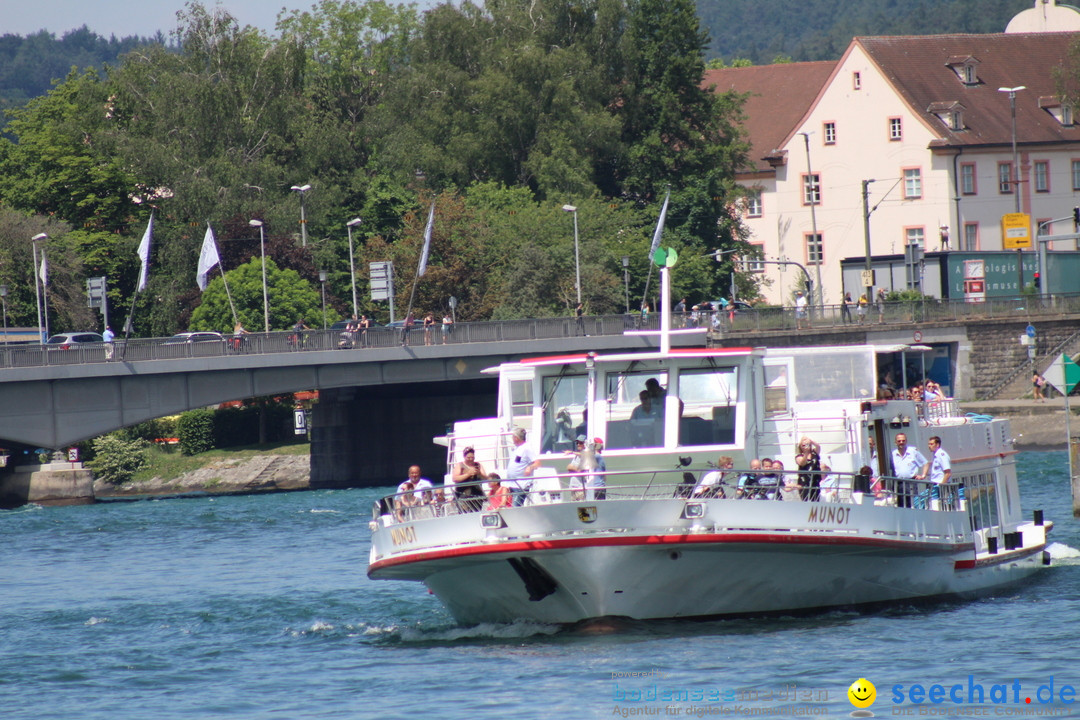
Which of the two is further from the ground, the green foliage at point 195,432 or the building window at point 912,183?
the building window at point 912,183

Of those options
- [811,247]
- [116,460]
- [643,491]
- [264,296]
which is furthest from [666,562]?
[811,247]

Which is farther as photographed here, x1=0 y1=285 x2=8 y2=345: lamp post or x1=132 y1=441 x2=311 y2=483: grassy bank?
x1=0 y1=285 x2=8 y2=345: lamp post

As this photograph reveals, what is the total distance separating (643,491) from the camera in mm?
21219

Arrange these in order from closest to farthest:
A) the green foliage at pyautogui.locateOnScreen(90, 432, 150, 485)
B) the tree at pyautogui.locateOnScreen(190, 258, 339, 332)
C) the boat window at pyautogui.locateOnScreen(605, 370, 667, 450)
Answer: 1. the boat window at pyautogui.locateOnScreen(605, 370, 667, 450)
2. the green foliage at pyautogui.locateOnScreen(90, 432, 150, 485)
3. the tree at pyautogui.locateOnScreen(190, 258, 339, 332)

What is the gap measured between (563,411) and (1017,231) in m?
58.7

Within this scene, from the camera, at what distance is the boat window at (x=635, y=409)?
75.1 feet

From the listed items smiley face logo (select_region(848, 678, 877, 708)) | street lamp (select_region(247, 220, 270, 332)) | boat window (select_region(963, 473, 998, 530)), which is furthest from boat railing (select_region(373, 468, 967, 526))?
street lamp (select_region(247, 220, 270, 332))

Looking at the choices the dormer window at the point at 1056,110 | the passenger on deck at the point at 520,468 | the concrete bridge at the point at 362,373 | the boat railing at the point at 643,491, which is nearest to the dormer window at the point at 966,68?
the dormer window at the point at 1056,110

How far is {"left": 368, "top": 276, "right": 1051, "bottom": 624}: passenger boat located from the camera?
20.5 meters

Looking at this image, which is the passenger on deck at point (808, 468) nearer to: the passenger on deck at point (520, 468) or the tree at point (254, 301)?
the passenger on deck at point (520, 468)

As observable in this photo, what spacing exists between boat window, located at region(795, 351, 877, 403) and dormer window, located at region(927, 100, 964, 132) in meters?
69.2

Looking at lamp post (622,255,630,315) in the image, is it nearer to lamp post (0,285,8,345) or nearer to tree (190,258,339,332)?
tree (190,258,339,332)

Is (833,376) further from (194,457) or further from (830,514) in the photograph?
(194,457)

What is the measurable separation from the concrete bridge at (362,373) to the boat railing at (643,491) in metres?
29.6
